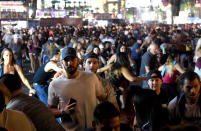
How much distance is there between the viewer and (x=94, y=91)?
4734mm

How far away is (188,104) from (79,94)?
1222 mm

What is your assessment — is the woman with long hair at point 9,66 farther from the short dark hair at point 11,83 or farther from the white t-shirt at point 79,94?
the short dark hair at point 11,83

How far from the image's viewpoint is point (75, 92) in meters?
4.57

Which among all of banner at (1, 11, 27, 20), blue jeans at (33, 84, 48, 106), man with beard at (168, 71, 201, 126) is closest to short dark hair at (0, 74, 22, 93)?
man with beard at (168, 71, 201, 126)

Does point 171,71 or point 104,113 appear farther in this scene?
point 171,71

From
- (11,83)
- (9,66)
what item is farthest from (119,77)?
(11,83)

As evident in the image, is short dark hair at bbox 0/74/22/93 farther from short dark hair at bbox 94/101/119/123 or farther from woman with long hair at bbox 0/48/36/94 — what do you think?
woman with long hair at bbox 0/48/36/94

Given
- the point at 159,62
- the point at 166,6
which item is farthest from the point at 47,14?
the point at 159,62

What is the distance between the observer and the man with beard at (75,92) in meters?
4.52

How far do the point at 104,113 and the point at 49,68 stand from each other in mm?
3923

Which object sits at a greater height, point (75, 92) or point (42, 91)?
point (75, 92)

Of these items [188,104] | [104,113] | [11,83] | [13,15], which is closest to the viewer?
[104,113]

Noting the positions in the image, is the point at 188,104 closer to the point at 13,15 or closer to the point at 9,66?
the point at 9,66

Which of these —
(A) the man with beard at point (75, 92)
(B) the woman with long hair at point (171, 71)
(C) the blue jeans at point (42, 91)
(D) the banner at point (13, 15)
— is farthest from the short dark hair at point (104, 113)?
(D) the banner at point (13, 15)
